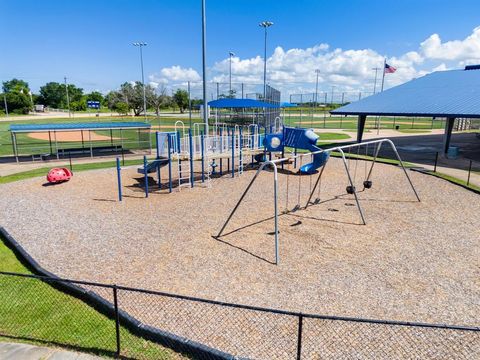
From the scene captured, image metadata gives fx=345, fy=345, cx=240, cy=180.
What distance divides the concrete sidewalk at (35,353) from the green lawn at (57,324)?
11cm

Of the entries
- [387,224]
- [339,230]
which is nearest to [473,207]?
[387,224]

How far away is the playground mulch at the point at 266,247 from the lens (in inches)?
247

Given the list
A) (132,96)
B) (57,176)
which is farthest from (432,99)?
(132,96)

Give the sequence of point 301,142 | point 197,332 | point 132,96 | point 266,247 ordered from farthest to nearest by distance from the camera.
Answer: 1. point 132,96
2. point 301,142
3. point 266,247
4. point 197,332

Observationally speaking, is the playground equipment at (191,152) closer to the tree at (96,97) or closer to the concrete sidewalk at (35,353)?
the concrete sidewalk at (35,353)

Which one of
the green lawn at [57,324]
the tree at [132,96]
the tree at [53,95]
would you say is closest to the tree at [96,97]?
the tree at [53,95]

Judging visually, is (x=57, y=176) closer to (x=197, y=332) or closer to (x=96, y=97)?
(x=197, y=332)

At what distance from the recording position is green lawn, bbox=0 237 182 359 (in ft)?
16.4

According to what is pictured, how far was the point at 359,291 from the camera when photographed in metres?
6.53

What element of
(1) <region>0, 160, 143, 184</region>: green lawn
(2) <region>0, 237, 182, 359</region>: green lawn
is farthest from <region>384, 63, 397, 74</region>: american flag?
(2) <region>0, 237, 182, 359</region>: green lawn

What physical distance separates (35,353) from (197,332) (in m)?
2.28

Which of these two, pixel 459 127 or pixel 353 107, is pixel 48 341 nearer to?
pixel 353 107

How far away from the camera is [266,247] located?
28.2 feet

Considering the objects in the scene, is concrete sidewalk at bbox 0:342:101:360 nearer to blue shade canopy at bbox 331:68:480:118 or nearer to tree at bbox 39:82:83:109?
blue shade canopy at bbox 331:68:480:118
